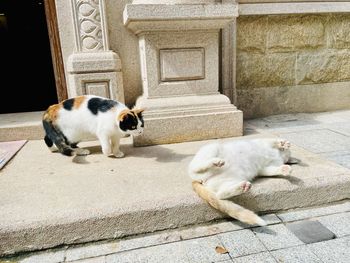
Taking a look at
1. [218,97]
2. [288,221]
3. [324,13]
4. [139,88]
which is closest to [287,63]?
[324,13]

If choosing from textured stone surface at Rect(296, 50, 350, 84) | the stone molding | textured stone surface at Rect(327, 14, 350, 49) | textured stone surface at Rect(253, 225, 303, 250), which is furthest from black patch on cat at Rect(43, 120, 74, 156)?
textured stone surface at Rect(327, 14, 350, 49)

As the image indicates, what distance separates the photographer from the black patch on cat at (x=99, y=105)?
2.37m

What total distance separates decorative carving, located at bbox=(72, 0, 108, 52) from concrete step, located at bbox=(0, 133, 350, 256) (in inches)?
50.5

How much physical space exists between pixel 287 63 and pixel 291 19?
0.53 meters

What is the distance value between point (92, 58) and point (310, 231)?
242 centimetres

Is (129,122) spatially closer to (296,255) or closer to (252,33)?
(296,255)

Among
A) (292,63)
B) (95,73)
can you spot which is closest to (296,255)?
(95,73)

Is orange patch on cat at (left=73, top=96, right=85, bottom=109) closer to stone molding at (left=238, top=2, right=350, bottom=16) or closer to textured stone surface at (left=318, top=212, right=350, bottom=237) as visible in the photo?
textured stone surface at (left=318, top=212, right=350, bottom=237)

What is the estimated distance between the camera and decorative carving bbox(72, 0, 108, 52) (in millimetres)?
2926

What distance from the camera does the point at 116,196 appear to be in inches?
70.6

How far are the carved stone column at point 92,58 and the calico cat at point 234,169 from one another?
4.99ft

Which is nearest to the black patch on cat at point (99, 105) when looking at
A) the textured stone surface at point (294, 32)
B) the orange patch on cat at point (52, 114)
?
the orange patch on cat at point (52, 114)

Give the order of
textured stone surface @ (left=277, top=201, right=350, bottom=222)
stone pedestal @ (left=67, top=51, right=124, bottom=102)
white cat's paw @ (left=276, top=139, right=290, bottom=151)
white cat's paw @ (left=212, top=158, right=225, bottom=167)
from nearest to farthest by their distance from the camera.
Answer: white cat's paw @ (left=212, top=158, right=225, bottom=167)
textured stone surface @ (left=277, top=201, right=350, bottom=222)
white cat's paw @ (left=276, top=139, right=290, bottom=151)
stone pedestal @ (left=67, top=51, right=124, bottom=102)

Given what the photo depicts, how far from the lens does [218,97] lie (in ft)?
9.78
